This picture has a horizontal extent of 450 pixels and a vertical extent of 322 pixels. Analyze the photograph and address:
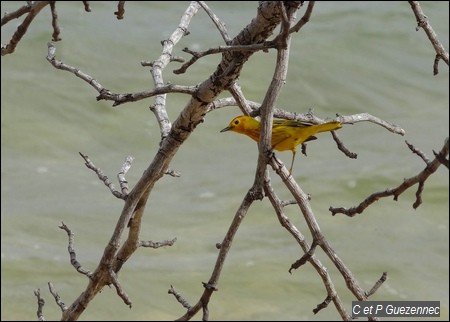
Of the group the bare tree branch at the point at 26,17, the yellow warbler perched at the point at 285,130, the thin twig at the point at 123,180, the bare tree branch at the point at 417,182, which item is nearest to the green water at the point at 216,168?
the thin twig at the point at 123,180

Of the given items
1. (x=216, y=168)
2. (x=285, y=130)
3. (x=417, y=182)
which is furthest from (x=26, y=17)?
(x=216, y=168)

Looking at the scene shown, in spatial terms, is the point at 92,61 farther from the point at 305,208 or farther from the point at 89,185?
the point at 305,208

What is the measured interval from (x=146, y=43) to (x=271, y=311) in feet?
8.17

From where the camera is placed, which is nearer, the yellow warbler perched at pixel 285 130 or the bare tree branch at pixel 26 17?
the bare tree branch at pixel 26 17

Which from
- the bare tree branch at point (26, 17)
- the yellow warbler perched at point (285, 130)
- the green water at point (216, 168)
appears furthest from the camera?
the green water at point (216, 168)

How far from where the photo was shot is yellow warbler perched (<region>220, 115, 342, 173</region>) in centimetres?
155

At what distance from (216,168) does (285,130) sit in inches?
174

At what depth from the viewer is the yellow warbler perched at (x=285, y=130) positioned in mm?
1552

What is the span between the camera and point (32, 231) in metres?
5.35

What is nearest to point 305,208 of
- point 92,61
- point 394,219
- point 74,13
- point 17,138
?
point 394,219

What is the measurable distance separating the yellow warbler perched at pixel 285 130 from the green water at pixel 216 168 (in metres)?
3.31

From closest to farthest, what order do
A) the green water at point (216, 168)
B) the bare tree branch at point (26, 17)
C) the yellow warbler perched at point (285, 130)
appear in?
the bare tree branch at point (26, 17)
the yellow warbler perched at point (285, 130)
the green water at point (216, 168)

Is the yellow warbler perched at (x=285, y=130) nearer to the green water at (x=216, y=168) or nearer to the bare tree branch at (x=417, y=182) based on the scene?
the bare tree branch at (x=417, y=182)

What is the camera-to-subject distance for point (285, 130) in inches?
62.4
